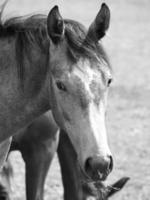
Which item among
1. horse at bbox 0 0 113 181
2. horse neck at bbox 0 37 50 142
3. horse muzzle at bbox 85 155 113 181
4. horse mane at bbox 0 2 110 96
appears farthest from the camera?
horse neck at bbox 0 37 50 142

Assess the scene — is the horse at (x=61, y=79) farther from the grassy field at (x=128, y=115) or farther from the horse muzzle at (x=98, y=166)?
the grassy field at (x=128, y=115)

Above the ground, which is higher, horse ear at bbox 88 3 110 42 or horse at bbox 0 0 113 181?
horse ear at bbox 88 3 110 42

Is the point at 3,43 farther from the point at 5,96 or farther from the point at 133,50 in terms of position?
the point at 133,50

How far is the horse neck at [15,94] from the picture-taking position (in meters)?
4.88

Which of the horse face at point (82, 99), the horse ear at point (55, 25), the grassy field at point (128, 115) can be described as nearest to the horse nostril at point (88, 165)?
the horse face at point (82, 99)

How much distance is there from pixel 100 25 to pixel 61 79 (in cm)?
50

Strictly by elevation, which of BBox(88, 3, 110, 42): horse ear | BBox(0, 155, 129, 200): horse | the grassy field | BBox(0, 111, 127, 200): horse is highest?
BBox(88, 3, 110, 42): horse ear

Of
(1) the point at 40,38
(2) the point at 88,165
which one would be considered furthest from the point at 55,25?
(2) the point at 88,165

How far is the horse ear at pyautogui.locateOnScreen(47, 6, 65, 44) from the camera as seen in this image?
4621 mm

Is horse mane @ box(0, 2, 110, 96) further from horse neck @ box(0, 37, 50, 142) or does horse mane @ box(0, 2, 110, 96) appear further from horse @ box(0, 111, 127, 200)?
horse @ box(0, 111, 127, 200)

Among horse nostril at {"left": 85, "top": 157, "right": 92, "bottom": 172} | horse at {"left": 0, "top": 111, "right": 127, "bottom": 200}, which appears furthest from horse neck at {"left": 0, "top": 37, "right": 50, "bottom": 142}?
horse at {"left": 0, "top": 111, "right": 127, "bottom": 200}

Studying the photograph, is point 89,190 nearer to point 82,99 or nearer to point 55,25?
point 82,99

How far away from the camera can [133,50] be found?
19938 millimetres

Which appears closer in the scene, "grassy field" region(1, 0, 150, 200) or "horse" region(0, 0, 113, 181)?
"horse" region(0, 0, 113, 181)
